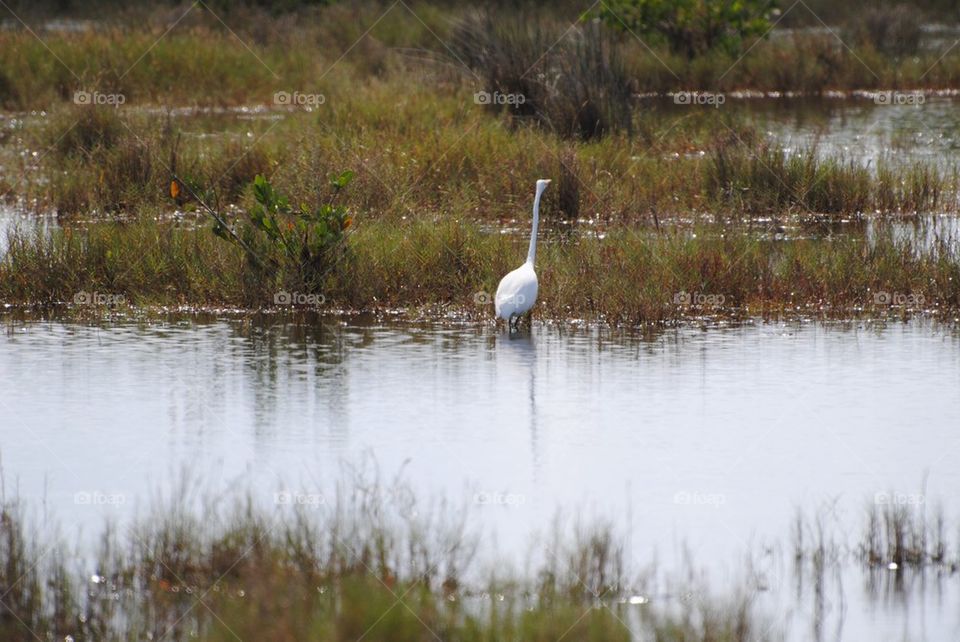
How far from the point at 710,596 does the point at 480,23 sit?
1708 centimetres

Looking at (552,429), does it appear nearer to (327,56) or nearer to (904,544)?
(904,544)

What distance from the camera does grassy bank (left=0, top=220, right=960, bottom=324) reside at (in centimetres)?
1206

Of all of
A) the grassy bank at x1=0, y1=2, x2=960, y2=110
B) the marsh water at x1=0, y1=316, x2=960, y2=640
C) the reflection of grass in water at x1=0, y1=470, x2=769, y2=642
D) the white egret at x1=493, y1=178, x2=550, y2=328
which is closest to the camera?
the reflection of grass in water at x1=0, y1=470, x2=769, y2=642

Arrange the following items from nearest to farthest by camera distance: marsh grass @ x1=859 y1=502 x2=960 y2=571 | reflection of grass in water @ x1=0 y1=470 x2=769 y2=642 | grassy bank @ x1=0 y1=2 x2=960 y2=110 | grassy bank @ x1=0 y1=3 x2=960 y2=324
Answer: reflection of grass in water @ x1=0 y1=470 x2=769 y2=642
marsh grass @ x1=859 y1=502 x2=960 y2=571
grassy bank @ x1=0 y1=3 x2=960 y2=324
grassy bank @ x1=0 y1=2 x2=960 y2=110

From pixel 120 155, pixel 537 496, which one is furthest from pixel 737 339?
pixel 120 155

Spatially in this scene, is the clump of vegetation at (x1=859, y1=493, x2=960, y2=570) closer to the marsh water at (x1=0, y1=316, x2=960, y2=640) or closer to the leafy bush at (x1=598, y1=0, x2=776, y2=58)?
the marsh water at (x1=0, y1=316, x2=960, y2=640)

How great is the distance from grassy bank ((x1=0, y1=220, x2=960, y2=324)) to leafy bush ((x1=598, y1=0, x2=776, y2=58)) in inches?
647

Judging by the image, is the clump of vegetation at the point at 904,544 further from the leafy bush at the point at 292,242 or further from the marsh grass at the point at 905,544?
the leafy bush at the point at 292,242

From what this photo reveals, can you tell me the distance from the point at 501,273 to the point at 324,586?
6628 millimetres

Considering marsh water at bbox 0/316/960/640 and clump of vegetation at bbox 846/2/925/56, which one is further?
clump of vegetation at bbox 846/2/925/56

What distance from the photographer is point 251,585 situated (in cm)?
562

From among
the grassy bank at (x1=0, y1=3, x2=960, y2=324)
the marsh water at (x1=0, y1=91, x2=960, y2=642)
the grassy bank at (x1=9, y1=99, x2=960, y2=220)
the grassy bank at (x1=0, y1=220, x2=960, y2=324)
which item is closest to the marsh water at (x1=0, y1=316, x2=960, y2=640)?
the marsh water at (x1=0, y1=91, x2=960, y2=642)

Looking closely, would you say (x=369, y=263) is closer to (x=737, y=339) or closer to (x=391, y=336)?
(x=391, y=336)

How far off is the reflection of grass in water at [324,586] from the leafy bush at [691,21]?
22871mm
